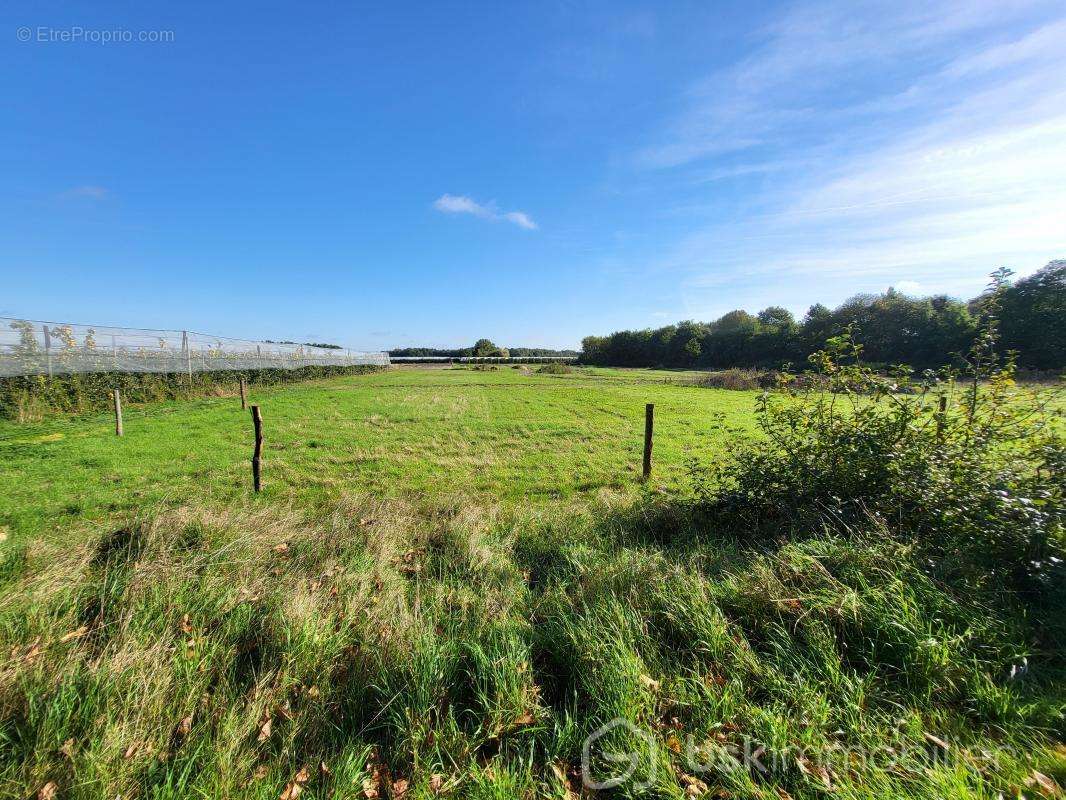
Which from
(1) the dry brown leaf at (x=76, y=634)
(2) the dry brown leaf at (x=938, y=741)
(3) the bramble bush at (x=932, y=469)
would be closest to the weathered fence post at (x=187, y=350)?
(1) the dry brown leaf at (x=76, y=634)

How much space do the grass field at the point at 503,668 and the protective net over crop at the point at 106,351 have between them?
683 inches

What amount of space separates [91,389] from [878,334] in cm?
7051

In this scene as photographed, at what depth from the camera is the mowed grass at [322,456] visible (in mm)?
7699

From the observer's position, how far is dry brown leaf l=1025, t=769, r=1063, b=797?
78.5 inches

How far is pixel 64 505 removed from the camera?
6824mm

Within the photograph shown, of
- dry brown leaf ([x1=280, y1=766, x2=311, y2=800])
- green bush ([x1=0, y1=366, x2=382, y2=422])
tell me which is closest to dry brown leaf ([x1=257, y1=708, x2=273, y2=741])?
dry brown leaf ([x1=280, y1=766, x2=311, y2=800])

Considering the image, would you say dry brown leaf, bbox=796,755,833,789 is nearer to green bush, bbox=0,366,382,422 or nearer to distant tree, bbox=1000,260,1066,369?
distant tree, bbox=1000,260,1066,369

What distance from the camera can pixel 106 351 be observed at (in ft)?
63.1

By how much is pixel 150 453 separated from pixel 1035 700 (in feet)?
51.8

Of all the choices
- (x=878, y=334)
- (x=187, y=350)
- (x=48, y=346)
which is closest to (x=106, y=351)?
(x=48, y=346)

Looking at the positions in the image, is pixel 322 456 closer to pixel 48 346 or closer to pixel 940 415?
pixel 940 415

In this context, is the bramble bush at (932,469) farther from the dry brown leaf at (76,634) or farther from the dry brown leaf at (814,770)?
the dry brown leaf at (76,634)

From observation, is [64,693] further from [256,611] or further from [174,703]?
[256,611]

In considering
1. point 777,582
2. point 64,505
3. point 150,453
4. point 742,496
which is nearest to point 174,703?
point 777,582
